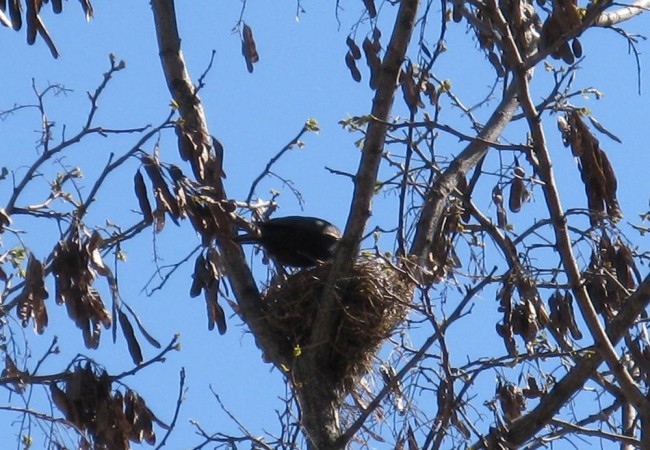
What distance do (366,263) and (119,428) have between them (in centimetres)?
154

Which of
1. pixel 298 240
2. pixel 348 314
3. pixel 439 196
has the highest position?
pixel 298 240

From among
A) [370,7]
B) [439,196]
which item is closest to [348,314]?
[439,196]

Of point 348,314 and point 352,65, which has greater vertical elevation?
point 352,65

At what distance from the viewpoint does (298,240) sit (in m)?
7.59

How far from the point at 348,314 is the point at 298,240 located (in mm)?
1642

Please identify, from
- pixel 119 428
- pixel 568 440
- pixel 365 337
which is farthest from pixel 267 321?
pixel 568 440

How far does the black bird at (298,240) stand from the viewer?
750cm

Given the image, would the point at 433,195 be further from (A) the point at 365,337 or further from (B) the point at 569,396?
(B) the point at 569,396

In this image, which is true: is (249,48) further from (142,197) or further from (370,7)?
(142,197)

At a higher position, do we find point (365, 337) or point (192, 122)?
point (192, 122)

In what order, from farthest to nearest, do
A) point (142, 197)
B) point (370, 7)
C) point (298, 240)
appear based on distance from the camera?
point (298, 240), point (370, 7), point (142, 197)

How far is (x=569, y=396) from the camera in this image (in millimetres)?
5133

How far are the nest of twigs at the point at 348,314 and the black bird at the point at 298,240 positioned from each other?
36.3 inches

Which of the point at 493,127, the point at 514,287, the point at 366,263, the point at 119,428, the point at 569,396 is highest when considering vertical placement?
the point at 493,127
